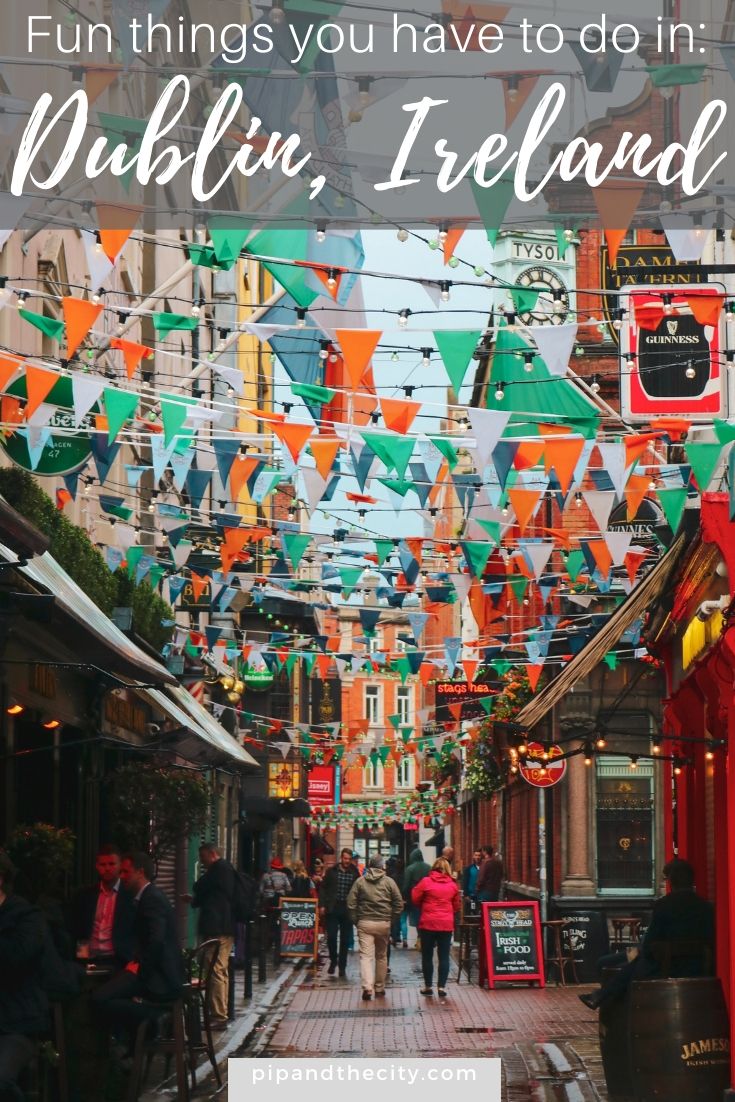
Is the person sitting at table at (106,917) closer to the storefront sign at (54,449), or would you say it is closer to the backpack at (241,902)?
the storefront sign at (54,449)

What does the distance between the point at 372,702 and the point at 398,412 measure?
9453cm

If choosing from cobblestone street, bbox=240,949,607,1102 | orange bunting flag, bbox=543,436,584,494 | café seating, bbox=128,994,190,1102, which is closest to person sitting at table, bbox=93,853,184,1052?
café seating, bbox=128,994,190,1102

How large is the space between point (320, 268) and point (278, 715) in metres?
43.0

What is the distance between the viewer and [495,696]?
32.1m

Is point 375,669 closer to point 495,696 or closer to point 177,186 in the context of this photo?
point 495,696

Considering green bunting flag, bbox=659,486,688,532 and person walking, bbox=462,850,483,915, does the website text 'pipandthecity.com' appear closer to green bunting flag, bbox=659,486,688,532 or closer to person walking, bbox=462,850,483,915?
green bunting flag, bbox=659,486,688,532

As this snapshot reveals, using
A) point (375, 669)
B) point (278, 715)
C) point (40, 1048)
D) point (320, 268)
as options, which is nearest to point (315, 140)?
point (320, 268)

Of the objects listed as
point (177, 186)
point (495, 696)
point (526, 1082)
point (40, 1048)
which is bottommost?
point (526, 1082)

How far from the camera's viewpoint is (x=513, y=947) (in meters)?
23.9

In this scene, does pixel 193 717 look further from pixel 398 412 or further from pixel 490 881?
pixel 490 881

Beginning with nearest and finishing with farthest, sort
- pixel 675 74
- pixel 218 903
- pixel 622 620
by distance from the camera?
pixel 675 74 → pixel 622 620 → pixel 218 903

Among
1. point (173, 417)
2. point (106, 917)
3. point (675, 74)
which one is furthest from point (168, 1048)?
point (675, 74)

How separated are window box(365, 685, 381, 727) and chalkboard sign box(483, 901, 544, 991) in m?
82.2

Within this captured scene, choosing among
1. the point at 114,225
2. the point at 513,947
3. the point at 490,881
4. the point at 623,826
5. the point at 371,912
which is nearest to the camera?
the point at 114,225
